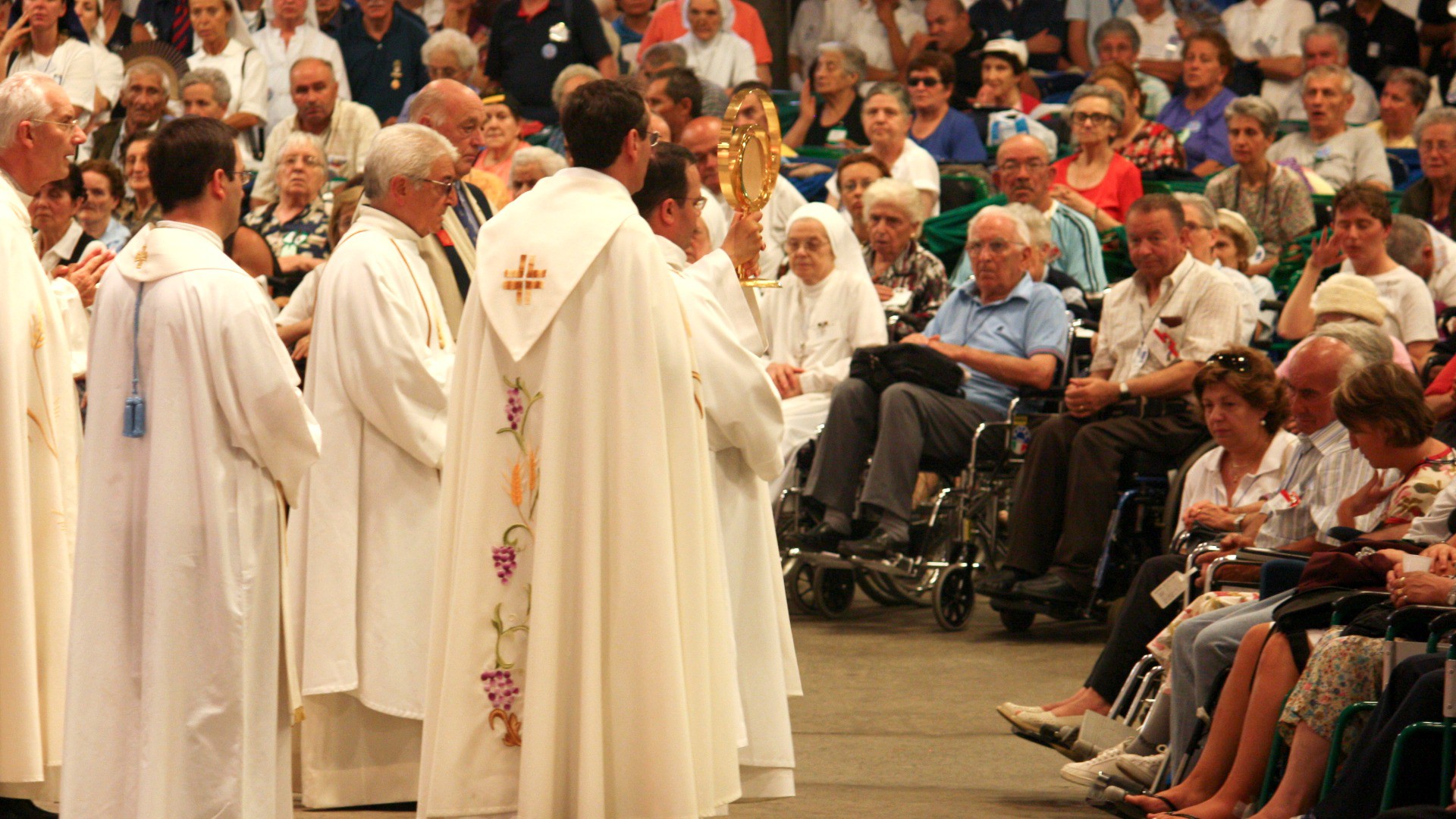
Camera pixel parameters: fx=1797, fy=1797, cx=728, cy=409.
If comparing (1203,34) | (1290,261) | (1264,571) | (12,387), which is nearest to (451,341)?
(12,387)

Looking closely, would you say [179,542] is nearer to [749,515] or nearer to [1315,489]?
[749,515]

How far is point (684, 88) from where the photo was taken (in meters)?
9.57

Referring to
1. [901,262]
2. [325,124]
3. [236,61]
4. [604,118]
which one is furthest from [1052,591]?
[236,61]

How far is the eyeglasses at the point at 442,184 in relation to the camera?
507 centimetres

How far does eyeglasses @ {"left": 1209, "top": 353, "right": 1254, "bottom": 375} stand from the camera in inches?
241

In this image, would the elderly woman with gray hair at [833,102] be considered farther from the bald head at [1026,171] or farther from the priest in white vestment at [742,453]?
the priest in white vestment at [742,453]

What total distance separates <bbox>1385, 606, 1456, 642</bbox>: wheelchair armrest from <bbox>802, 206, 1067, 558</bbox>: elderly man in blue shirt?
3.53 m

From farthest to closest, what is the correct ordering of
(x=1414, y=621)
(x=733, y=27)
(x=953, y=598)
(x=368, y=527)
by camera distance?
(x=733, y=27)
(x=953, y=598)
(x=368, y=527)
(x=1414, y=621)

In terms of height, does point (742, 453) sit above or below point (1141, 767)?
above

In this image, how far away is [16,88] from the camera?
492cm

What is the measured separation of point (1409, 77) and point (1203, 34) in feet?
3.95

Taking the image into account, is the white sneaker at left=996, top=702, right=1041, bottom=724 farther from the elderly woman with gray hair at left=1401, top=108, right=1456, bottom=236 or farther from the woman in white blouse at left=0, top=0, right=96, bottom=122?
the woman in white blouse at left=0, top=0, right=96, bottom=122

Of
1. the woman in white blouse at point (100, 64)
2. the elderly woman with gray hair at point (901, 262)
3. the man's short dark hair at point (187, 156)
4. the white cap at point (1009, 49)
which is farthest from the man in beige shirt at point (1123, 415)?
the woman in white blouse at point (100, 64)

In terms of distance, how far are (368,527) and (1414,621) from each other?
8.83ft
